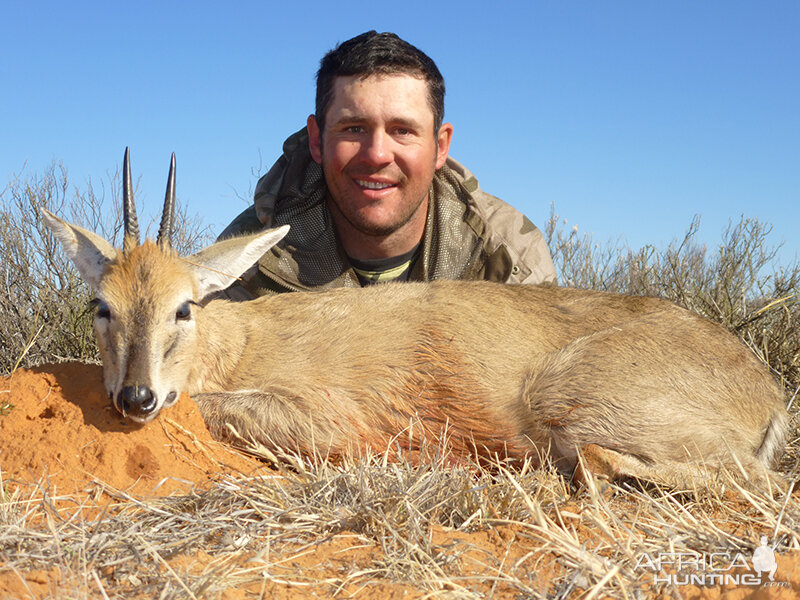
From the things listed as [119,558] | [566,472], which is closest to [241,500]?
[119,558]

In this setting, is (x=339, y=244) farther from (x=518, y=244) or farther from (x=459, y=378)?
(x=459, y=378)

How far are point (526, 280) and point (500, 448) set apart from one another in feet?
10.6

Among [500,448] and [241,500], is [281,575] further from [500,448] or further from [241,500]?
[500,448]

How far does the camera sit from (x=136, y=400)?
3.85 meters

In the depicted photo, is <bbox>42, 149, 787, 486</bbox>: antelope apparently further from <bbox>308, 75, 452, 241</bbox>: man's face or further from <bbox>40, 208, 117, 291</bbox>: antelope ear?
<bbox>308, 75, 452, 241</bbox>: man's face

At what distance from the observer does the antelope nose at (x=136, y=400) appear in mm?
3854

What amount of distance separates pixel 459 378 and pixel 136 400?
208 centimetres

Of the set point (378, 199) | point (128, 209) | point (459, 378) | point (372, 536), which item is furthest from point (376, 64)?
point (372, 536)

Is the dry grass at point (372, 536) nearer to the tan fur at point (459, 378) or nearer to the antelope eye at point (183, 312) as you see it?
the tan fur at point (459, 378)

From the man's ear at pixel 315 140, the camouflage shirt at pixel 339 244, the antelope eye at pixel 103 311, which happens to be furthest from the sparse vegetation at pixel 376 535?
the man's ear at pixel 315 140

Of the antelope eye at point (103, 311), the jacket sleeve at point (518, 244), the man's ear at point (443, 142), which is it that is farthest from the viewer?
the man's ear at point (443, 142)

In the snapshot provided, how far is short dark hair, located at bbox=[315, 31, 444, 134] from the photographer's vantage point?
684cm

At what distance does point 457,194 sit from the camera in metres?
7.92

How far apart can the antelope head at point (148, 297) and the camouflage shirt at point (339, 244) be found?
2.00 meters
